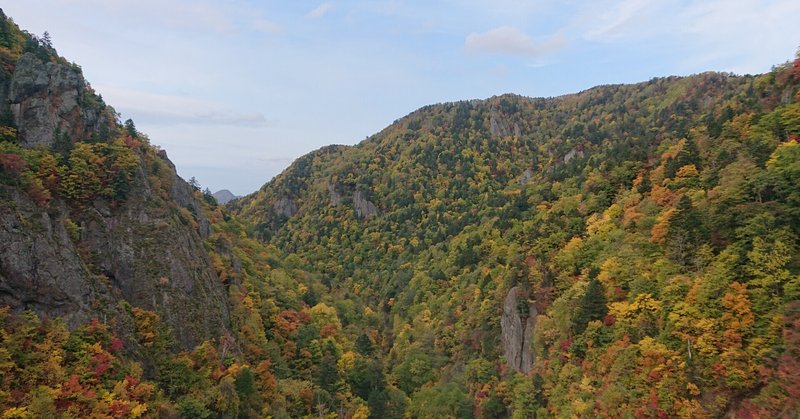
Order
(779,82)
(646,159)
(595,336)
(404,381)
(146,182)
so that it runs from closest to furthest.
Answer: (595,336), (146,182), (779,82), (646,159), (404,381)

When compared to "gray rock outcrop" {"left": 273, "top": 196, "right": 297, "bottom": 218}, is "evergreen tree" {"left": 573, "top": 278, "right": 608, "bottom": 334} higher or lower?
lower

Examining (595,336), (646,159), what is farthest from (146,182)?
(646,159)

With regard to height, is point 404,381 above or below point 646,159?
below

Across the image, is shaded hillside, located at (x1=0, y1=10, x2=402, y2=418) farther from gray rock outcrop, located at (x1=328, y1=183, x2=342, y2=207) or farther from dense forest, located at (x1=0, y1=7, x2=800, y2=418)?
gray rock outcrop, located at (x1=328, y1=183, x2=342, y2=207)

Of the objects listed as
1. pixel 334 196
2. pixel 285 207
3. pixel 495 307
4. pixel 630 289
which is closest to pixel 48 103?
pixel 495 307

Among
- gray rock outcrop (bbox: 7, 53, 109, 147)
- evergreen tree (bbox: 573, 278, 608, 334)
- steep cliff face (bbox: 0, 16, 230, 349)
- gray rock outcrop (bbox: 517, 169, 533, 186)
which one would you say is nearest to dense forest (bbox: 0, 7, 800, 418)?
evergreen tree (bbox: 573, 278, 608, 334)

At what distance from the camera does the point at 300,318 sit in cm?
6769

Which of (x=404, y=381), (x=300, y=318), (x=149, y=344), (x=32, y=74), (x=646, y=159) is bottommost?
(x=404, y=381)

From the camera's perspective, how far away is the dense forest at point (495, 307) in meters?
31.0

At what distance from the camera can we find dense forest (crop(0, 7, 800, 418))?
31047 mm

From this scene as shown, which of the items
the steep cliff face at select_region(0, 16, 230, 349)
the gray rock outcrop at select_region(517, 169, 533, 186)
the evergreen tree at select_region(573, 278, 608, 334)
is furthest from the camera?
the gray rock outcrop at select_region(517, 169, 533, 186)

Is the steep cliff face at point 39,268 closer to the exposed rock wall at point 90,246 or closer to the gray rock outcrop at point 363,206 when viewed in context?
the exposed rock wall at point 90,246

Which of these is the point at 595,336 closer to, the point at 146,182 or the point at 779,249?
the point at 779,249

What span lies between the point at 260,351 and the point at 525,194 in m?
59.8
